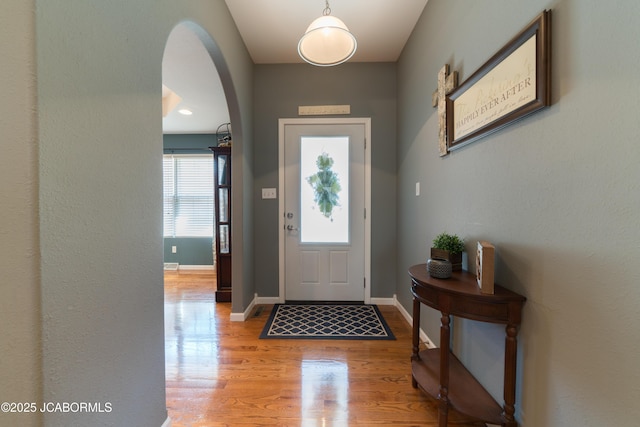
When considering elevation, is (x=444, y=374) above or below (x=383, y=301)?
above

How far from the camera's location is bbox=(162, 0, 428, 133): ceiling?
2.18 meters

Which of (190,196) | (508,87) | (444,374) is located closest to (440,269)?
(444,374)

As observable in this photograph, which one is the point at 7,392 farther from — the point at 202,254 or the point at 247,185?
the point at 202,254

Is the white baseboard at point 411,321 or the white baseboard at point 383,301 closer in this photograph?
the white baseboard at point 411,321

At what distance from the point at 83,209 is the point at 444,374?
5.55 ft

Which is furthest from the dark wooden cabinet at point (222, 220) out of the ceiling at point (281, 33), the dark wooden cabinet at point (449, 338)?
the dark wooden cabinet at point (449, 338)

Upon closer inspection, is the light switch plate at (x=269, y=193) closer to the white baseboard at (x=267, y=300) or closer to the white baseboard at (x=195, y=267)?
the white baseboard at (x=267, y=300)

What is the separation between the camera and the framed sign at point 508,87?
3.33ft

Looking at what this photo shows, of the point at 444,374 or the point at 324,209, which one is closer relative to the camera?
the point at 444,374

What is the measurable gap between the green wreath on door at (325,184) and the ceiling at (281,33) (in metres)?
1.20

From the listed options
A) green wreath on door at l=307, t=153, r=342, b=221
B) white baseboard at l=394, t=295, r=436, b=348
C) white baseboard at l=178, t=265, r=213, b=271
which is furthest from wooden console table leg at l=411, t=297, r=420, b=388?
white baseboard at l=178, t=265, r=213, b=271

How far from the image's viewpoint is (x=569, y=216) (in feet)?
3.08

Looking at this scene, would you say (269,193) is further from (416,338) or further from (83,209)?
(83,209)

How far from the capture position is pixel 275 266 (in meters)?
3.08
